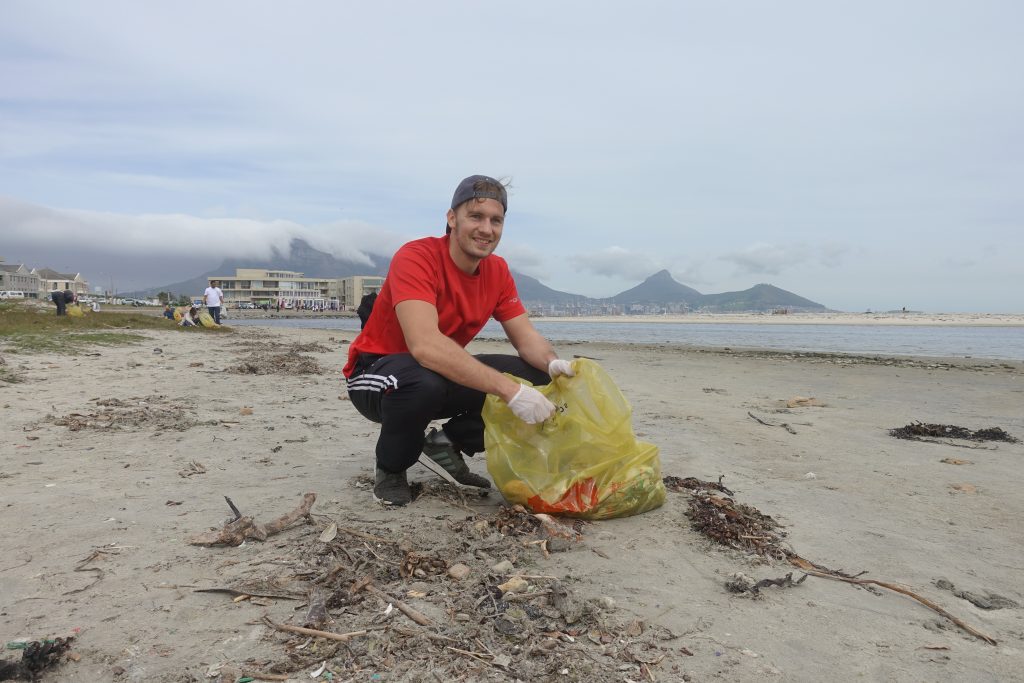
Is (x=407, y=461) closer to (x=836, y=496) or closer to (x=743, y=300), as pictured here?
(x=836, y=496)

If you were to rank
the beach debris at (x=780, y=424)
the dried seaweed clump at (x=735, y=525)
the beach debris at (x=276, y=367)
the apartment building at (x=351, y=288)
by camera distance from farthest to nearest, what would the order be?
the apartment building at (x=351, y=288)
the beach debris at (x=276, y=367)
the beach debris at (x=780, y=424)
the dried seaweed clump at (x=735, y=525)

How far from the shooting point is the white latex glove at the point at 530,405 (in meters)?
2.45

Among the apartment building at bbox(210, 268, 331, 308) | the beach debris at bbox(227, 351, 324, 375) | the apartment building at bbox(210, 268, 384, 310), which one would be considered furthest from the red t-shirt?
the apartment building at bbox(210, 268, 331, 308)

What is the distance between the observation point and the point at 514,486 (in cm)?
261

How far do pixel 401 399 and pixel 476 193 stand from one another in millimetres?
1019

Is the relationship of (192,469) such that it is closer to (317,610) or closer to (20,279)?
(317,610)

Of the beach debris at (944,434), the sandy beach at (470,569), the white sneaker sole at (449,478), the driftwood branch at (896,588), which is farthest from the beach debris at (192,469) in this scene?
the beach debris at (944,434)

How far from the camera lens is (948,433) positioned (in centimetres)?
497

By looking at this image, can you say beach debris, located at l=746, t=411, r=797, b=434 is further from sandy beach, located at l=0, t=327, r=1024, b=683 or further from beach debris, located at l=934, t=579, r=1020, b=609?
beach debris, located at l=934, t=579, r=1020, b=609

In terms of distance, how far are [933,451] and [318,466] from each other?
14.2 feet

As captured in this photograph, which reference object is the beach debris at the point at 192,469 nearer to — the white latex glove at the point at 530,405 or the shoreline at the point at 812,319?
the white latex glove at the point at 530,405

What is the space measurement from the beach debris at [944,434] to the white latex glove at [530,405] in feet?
12.7

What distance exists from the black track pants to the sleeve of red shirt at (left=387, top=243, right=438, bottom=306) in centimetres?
30

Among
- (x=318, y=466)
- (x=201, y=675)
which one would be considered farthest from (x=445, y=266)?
(x=201, y=675)
